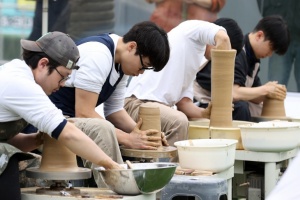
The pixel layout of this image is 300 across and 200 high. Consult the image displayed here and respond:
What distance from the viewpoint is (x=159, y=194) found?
16.1 feet

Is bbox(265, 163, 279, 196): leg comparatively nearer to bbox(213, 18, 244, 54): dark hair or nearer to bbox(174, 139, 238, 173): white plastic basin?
bbox(174, 139, 238, 173): white plastic basin

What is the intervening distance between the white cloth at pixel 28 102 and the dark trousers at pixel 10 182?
0.20m

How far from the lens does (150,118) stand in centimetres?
478

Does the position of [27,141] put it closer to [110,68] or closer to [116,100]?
[110,68]

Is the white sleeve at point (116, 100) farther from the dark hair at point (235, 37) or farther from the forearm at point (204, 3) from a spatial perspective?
the forearm at point (204, 3)

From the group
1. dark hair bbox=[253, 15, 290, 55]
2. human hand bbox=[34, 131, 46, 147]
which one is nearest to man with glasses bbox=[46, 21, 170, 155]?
human hand bbox=[34, 131, 46, 147]

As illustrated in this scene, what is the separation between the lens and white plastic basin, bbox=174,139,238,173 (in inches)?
186

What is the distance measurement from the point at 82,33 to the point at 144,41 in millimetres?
3445

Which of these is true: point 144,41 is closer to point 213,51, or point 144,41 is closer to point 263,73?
point 213,51

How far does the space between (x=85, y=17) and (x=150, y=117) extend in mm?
3363

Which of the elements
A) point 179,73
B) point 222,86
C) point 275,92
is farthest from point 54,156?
point 275,92

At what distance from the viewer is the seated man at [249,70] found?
20.1 ft

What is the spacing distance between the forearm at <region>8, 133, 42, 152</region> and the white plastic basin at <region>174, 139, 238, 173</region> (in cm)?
92

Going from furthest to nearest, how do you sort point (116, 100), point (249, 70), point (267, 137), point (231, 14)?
point (231, 14)
point (249, 70)
point (267, 137)
point (116, 100)
